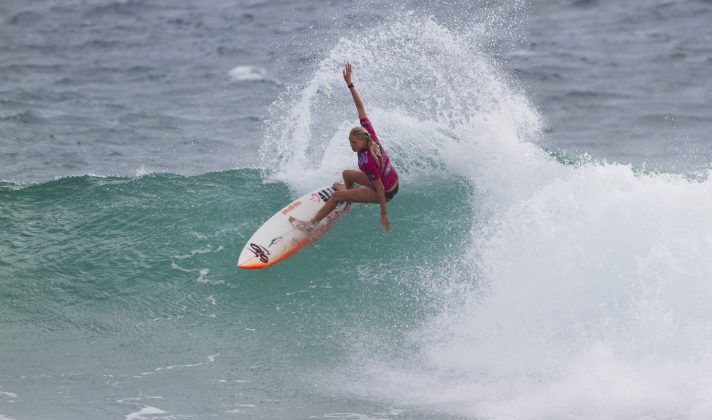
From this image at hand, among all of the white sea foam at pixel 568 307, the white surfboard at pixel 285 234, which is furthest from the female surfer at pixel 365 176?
the white sea foam at pixel 568 307

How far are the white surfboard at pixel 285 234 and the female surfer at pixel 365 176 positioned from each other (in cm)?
12

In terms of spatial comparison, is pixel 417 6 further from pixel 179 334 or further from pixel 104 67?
pixel 179 334

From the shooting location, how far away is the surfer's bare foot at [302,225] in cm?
1031

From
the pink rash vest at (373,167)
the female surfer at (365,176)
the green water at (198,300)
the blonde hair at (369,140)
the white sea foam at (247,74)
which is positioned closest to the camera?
the green water at (198,300)

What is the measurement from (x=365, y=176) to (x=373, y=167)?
376 millimetres

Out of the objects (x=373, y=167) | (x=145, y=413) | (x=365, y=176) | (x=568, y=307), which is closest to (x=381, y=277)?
(x=365, y=176)

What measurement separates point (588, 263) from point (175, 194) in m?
5.80

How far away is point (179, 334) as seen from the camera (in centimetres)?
951

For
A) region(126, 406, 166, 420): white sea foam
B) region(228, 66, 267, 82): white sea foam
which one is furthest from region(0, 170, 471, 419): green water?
region(228, 66, 267, 82): white sea foam

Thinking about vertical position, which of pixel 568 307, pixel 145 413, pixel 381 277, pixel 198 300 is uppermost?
pixel 381 277

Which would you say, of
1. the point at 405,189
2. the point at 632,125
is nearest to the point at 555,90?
the point at 632,125

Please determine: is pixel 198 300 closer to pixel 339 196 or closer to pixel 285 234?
pixel 285 234

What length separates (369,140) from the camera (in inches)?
362

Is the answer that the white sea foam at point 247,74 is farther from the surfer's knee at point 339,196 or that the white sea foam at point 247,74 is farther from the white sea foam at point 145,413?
the white sea foam at point 145,413
